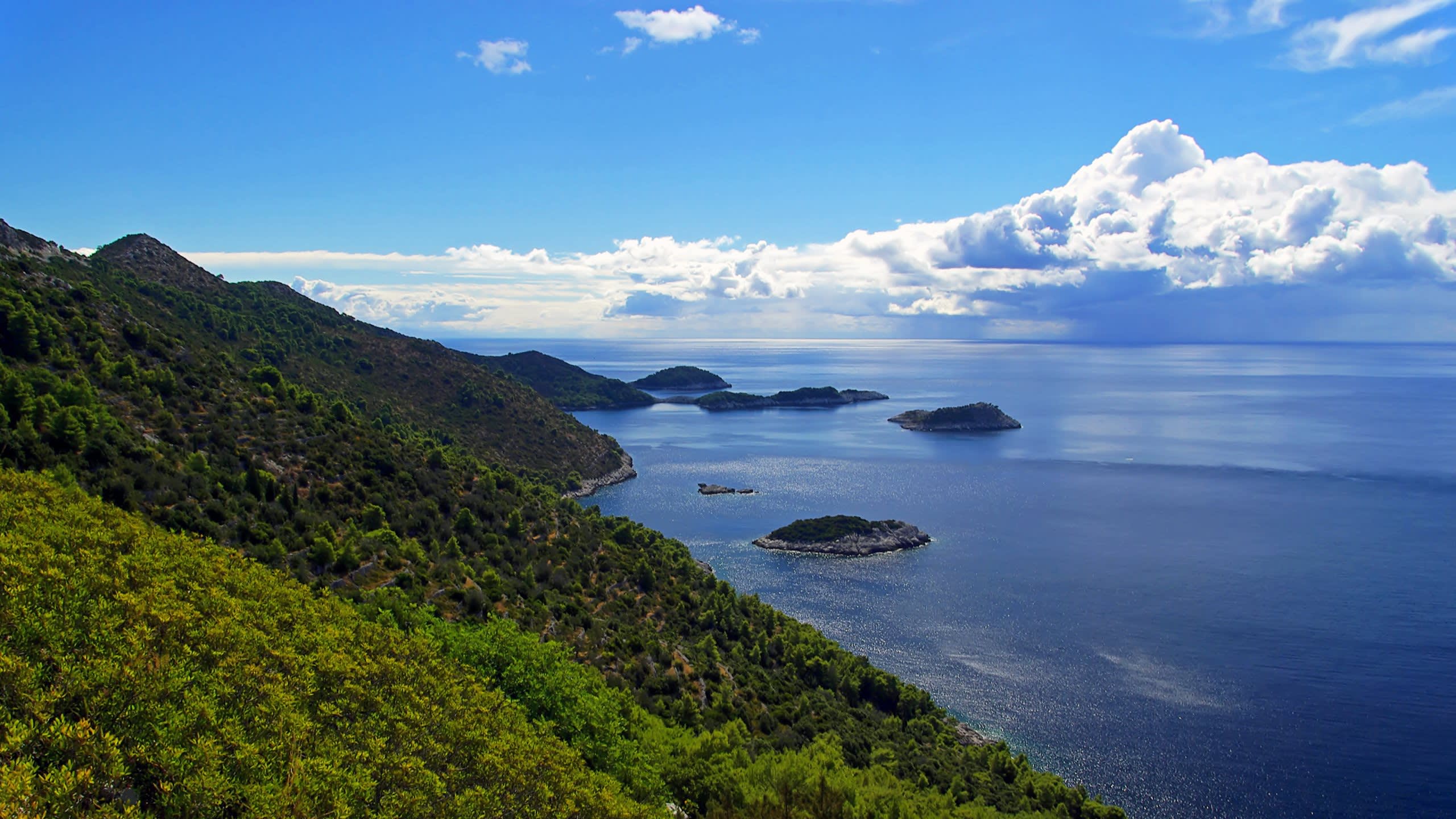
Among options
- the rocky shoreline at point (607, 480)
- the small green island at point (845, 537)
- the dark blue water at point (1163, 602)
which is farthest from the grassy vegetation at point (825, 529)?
the rocky shoreline at point (607, 480)

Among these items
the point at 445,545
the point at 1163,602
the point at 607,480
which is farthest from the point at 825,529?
the point at 445,545

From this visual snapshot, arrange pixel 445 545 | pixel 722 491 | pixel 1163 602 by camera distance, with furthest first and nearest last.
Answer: pixel 722 491, pixel 1163 602, pixel 445 545

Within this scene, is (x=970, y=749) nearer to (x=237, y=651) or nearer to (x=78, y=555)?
(x=237, y=651)

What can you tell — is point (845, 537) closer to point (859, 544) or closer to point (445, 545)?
point (859, 544)

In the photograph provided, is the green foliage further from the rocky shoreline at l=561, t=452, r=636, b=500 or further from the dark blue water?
the rocky shoreline at l=561, t=452, r=636, b=500

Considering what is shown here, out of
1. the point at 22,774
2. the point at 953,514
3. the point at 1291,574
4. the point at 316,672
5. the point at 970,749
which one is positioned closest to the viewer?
the point at 22,774

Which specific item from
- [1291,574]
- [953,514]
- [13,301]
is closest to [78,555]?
[13,301]

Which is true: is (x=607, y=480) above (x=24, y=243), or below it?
below
